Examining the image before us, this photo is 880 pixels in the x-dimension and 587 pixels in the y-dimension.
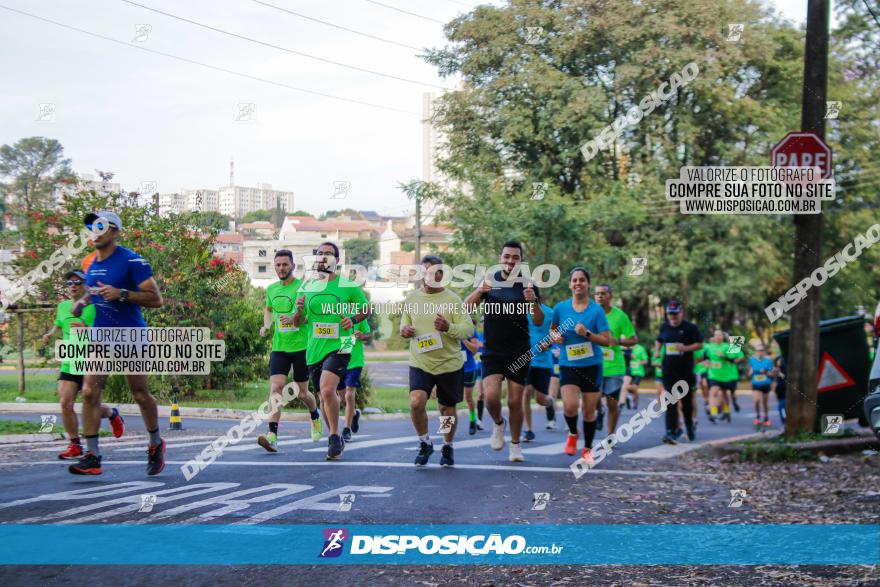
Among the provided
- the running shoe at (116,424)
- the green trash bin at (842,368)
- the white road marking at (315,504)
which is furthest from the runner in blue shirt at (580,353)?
the running shoe at (116,424)

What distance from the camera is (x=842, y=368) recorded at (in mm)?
13039

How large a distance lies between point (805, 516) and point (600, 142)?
80.5ft

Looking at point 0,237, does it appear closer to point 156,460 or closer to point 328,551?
point 156,460

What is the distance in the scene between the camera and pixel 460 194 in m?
32.5

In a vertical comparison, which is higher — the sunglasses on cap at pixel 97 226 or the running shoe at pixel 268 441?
the sunglasses on cap at pixel 97 226

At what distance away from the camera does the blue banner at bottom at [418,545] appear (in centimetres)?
566

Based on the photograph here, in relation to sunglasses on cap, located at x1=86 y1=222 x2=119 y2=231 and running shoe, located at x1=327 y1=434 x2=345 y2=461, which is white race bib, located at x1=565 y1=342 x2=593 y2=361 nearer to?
running shoe, located at x1=327 y1=434 x2=345 y2=461

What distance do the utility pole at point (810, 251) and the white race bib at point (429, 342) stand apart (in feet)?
17.1

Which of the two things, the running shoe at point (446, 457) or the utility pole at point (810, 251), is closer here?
the running shoe at point (446, 457)

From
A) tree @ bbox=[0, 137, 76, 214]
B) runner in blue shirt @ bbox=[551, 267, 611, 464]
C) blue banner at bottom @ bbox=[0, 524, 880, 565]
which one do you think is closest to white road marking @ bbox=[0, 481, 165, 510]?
blue banner at bottom @ bbox=[0, 524, 880, 565]

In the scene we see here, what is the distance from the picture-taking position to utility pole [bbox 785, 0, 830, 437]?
497 inches

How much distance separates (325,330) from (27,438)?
15.1 feet

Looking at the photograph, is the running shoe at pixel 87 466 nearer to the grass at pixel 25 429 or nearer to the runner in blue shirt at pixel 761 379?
the grass at pixel 25 429

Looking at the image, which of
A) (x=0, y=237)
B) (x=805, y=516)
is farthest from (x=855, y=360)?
(x=0, y=237)
